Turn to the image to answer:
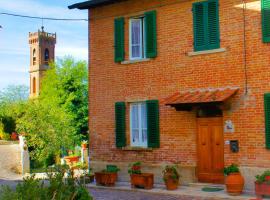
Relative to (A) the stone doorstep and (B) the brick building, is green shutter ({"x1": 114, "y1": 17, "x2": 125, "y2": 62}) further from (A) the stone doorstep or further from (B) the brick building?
(A) the stone doorstep

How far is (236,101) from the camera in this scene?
Answer: 12.5 meters

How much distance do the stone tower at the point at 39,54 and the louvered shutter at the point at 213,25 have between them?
5961 centimetres

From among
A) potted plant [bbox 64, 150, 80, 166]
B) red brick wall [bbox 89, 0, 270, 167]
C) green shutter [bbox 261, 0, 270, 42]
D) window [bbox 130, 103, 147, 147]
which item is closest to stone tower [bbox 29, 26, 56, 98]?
potted plant [bbox 64, 150, 80, 166]

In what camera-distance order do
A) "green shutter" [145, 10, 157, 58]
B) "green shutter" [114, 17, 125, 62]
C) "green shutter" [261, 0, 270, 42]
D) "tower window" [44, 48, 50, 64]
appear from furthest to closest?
"tower window" [44, 48, 50, 64] < "green shutter" [114, 17, 125, 62] < "green shutter" [145, 10, 157, 58] < "green shutter" [261, 0, 270, 42]

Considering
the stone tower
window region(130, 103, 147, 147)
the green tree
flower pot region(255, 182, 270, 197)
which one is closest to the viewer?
flower pot region(255, 182, 270, 197)

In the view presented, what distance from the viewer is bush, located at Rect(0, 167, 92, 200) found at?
18.3 feet

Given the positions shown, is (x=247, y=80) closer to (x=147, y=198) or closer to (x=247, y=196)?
(x=247, y=196)

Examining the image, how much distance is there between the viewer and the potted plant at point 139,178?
1316 centimetres

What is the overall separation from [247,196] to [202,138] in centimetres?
257

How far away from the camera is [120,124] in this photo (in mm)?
15023

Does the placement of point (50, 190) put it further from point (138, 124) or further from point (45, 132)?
point (45, 132)

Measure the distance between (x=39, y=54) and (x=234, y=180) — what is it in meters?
64.3

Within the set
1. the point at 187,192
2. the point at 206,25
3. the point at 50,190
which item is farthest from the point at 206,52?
the point at 50,190

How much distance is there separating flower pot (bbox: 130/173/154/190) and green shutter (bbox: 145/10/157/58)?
13.4 ft
